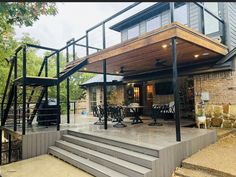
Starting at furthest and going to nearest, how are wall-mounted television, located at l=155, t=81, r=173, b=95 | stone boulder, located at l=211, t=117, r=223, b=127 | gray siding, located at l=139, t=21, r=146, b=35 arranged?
gray siding, located at l=139, t=21, r=146, b=35 → wall-mounted television, located at l=155, t=81, r=173, b=95 → stone boulder, located at l=211, t=117, r=223, b=127

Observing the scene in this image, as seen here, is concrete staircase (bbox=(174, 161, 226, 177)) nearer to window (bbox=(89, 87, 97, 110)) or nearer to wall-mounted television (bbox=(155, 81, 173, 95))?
Answer: wall-mounted television (bbox=(155, 81, 173, 95))

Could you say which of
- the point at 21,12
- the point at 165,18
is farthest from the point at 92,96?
the point at 21,12

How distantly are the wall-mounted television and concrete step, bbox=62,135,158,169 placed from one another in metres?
6.60

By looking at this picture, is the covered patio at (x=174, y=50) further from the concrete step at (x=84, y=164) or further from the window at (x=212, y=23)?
the concrete step at (x=84, y=164)

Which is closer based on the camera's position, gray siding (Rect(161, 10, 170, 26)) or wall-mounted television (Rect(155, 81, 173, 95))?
wall-mounted television (Rect(155, 81, 173, 95))

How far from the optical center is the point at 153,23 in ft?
39.4

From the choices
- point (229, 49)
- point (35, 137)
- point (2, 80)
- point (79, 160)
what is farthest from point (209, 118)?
point (2, 80)

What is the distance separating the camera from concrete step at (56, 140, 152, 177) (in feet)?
12.2

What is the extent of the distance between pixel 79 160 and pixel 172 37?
4.06 metres

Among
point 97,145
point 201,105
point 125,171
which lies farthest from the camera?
point 201,105

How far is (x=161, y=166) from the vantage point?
396cm

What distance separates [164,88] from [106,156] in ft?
24.3

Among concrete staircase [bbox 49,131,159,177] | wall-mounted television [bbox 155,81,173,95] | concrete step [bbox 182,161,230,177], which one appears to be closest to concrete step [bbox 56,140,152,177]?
concrete staircase [bbox 49,131,159,177]

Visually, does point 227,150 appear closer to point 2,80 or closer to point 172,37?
point 172,37
